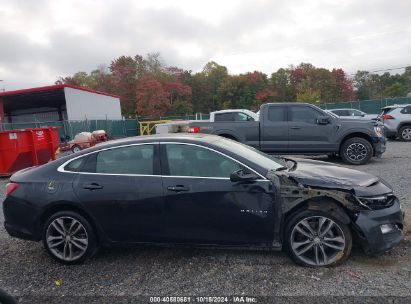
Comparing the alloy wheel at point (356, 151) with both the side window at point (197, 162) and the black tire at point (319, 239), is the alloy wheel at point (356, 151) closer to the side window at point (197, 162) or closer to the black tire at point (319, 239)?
the black tire at point (319, 239)

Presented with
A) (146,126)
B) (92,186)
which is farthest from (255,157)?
(146,126)

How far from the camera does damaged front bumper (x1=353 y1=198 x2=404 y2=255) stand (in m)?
3.51

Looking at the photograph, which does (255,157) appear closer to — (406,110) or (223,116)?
(223,116)

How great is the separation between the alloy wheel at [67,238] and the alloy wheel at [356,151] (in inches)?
312

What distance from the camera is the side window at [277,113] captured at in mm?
9930

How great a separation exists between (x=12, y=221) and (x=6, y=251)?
71 centimetres

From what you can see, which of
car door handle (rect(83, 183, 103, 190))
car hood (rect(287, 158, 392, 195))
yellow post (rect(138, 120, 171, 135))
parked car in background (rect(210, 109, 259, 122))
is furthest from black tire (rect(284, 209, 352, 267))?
yellow post (rect(138, 120, 171, 135))

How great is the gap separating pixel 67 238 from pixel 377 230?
348cm

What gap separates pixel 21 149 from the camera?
11.0 meters

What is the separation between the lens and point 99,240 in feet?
13.1

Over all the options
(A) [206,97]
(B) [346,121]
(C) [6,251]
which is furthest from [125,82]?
(C) [6,251]

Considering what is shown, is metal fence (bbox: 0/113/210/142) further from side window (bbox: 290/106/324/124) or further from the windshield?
the windshield

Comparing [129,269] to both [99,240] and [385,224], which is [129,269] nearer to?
[99,240]

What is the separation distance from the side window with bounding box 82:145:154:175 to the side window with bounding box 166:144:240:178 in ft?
0.84
